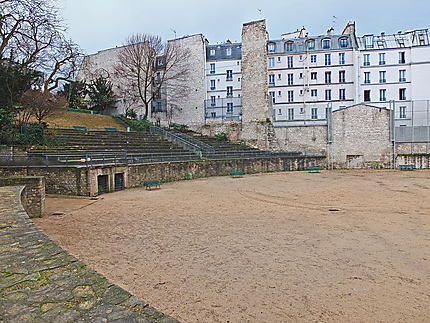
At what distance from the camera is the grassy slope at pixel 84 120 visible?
28.9 meters

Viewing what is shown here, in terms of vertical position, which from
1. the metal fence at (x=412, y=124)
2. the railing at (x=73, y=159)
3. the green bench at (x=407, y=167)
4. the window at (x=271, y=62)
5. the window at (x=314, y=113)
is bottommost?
the green bench at (x=407, y=167)

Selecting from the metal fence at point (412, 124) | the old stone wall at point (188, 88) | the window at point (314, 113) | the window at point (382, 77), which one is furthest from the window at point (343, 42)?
the old stone wall at point (188, 88)

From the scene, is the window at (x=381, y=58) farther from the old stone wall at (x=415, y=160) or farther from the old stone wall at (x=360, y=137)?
the old stone wall at (x=415, y=160)

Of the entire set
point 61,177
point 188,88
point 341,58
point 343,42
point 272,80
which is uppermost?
point 343,42

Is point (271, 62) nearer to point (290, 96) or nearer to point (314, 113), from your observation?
point (290, 96)

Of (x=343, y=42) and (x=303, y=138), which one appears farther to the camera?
(x=343, y=42)

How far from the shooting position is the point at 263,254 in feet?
21.5

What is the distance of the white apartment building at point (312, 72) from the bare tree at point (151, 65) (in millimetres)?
13316

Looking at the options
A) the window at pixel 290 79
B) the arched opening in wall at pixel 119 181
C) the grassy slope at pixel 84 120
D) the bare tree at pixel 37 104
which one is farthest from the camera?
the window at pixel 290 79

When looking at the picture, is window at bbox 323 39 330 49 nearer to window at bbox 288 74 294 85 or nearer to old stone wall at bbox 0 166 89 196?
window at bbox 288 74 294 85

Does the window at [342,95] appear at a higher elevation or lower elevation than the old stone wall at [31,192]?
higher

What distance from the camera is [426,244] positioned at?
22.9 feet

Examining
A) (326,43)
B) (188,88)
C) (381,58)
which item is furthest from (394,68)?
(188,88)

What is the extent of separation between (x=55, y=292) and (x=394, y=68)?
4578 centimetres
